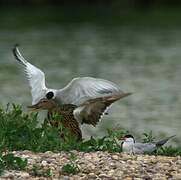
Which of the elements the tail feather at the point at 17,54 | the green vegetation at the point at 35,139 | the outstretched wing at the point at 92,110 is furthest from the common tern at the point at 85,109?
the tail feather at the point at 17,54

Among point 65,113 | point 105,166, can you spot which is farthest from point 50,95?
point 105,166

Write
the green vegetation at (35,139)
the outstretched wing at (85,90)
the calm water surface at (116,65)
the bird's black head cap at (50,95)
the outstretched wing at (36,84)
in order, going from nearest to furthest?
1. the green vegetation at (35,139)
2. the outstretched wing at (85,90)
3. the bird's black head cap at (50,95)
4. the outstretched wing at (36,84)
5. the calm water surface at (116,65)

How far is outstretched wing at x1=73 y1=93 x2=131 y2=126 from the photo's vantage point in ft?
31.3

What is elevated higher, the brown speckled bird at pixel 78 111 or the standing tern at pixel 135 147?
the brown speckled bird at pixel 78 111

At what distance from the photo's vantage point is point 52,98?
9867 mm

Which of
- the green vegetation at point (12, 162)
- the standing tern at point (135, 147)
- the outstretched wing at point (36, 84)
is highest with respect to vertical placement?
the outstretched wing at point (36, 84)

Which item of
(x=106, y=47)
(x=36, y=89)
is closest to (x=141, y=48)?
(x=106, y=47)

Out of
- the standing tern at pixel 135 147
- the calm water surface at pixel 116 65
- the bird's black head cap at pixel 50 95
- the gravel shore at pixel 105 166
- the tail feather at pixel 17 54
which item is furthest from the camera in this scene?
A: the calm water surface at pixel 116 65

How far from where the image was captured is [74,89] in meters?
9.62

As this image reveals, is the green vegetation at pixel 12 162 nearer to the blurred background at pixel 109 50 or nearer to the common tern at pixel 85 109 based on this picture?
the common tern at pixel 85 109

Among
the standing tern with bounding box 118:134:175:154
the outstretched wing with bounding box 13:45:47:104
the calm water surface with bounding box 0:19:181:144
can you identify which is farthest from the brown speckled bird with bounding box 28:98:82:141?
the calm water surface with bounding box 0:19:181:144

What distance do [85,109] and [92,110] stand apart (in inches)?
3.0

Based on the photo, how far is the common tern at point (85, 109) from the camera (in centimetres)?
953

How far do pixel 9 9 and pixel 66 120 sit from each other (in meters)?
34.8
